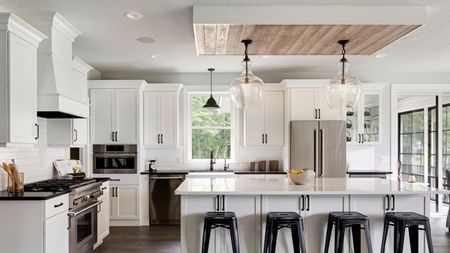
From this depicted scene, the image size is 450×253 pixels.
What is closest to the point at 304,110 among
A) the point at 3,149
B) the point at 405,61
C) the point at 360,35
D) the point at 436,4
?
the point at 405,61

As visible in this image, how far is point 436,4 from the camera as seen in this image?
3.33 meters

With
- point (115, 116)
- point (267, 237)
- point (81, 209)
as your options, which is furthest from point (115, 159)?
point (267, 237)

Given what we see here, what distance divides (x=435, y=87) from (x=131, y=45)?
548 centimetres

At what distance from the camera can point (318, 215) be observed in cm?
368

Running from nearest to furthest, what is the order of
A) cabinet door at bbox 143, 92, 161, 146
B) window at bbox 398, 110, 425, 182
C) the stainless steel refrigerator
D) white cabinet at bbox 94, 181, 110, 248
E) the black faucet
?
white cabinet at bbox 94, 181, 110, 248 < the stainless steel refrigerator < cabinet door at bbox 143, 92, 161, 146 < the black faucet < window at bbox 398, 110, 425, 182

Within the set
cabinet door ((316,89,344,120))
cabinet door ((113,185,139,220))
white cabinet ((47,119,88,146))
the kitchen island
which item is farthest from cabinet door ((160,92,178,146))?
the kitchen island

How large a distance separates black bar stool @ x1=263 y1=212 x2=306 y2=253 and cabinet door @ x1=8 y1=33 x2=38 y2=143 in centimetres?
249

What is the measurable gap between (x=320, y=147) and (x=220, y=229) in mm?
2908

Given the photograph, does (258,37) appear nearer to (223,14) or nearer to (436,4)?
(223,14)

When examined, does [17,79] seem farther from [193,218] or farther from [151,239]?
[151,239]

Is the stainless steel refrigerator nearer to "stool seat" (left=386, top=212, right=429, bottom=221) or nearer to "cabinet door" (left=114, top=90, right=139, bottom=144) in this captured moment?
"stool seat" (left=386, top=212, right=429, bottom=221)

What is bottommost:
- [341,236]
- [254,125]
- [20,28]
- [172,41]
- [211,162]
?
[341,236]

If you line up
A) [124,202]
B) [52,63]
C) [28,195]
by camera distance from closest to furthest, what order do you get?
[28,195]
[52,63]
[124,202]

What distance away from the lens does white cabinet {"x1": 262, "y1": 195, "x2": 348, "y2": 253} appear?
3656 millimetres
